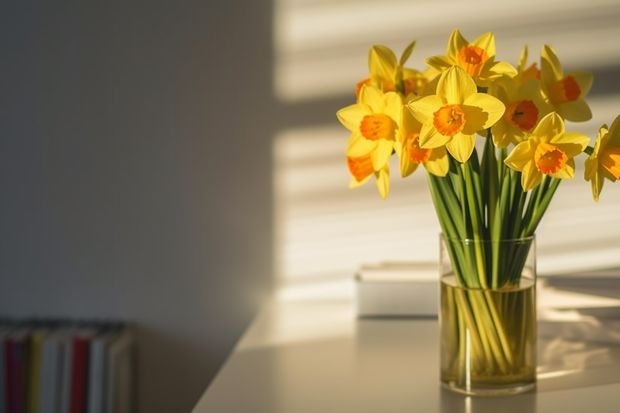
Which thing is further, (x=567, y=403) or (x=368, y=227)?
(x=368, y=227)

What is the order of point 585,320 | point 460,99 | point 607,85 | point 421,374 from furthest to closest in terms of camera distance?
1. point 607,85
2. point 585,320
3. point 421,374
4. point 460,99

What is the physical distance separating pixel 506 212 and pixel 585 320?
0.39 metres

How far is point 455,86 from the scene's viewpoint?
4.00 ft

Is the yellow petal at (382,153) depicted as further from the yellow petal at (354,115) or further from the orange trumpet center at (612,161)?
the orange trumpet center at (612,161)

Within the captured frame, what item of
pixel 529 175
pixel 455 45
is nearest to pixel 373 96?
pixel 455 45

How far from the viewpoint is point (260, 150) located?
1944mm

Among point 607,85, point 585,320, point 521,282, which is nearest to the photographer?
point 521,282

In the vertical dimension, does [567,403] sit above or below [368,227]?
below

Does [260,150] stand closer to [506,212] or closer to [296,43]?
[296,43]

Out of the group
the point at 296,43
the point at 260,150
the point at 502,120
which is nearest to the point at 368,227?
the point at 260,150

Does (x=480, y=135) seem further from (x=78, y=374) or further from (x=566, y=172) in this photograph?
(x=78, y=374)

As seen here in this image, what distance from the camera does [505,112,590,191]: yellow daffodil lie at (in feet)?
4.02

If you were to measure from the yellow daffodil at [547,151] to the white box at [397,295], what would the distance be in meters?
0.54

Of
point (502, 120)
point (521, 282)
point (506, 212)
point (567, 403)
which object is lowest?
point (567, 403)
